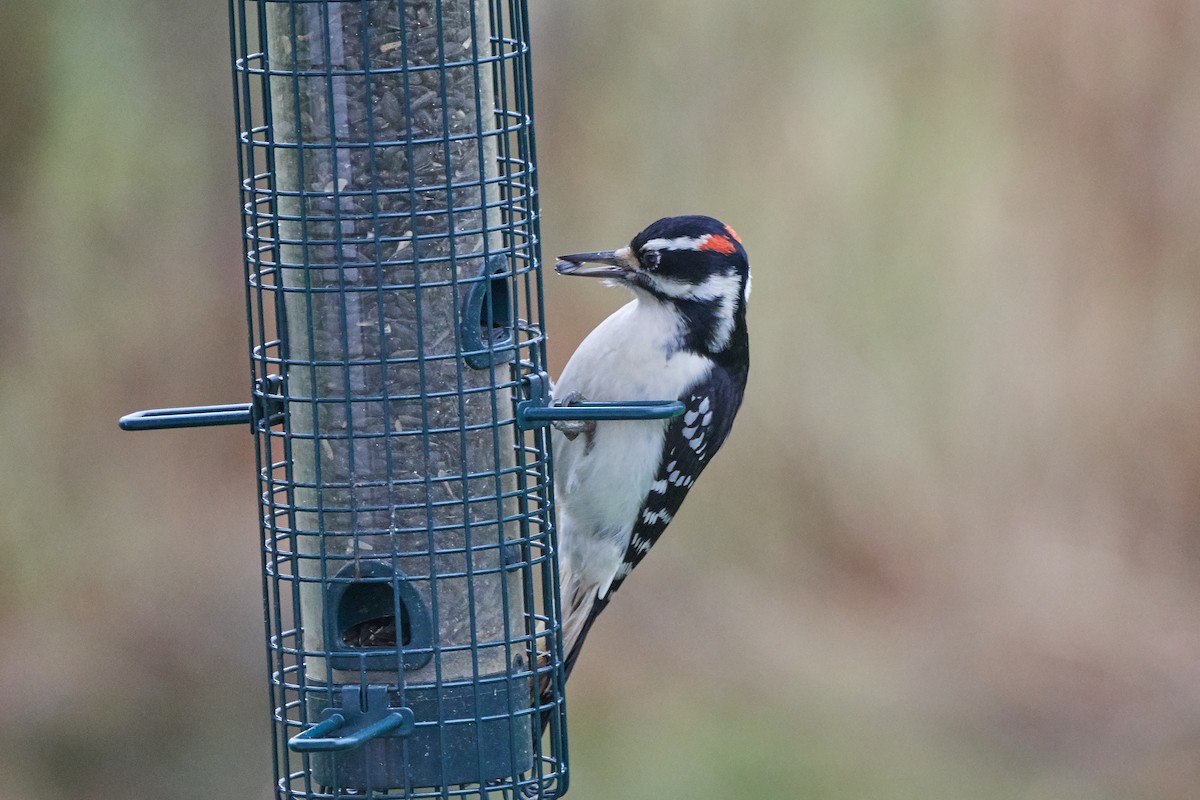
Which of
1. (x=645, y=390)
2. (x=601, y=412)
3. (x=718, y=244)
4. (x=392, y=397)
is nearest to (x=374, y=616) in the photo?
(x=392, y=397)

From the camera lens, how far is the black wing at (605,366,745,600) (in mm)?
6145

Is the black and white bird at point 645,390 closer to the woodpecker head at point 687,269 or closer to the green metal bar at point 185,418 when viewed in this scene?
the woodpecker head at point 687,269

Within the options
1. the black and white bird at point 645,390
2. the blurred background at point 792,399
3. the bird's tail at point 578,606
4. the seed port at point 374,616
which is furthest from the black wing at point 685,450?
the blurred background at point 792,399

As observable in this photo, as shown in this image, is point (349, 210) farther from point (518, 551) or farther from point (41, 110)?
point (41, 110)

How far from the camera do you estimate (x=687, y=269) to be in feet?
19.2

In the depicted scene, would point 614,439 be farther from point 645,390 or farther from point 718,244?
point 718,244

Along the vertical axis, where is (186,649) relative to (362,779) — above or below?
below

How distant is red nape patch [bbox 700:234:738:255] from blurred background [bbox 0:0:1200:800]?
362cm

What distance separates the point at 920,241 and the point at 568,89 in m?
2.22

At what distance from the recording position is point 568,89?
31.5 ft

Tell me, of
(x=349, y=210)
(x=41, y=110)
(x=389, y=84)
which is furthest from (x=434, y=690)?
(x=41, y=110)

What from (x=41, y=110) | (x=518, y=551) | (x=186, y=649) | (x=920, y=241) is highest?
(x=41, y=110)

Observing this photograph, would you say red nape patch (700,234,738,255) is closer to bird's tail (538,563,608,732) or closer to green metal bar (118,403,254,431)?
bird's tail (538,563,608,732)

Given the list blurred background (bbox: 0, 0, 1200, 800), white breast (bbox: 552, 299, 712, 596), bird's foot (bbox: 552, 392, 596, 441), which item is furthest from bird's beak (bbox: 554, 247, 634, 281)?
blurred background (bbox: 0, 0, 1200, 800)
